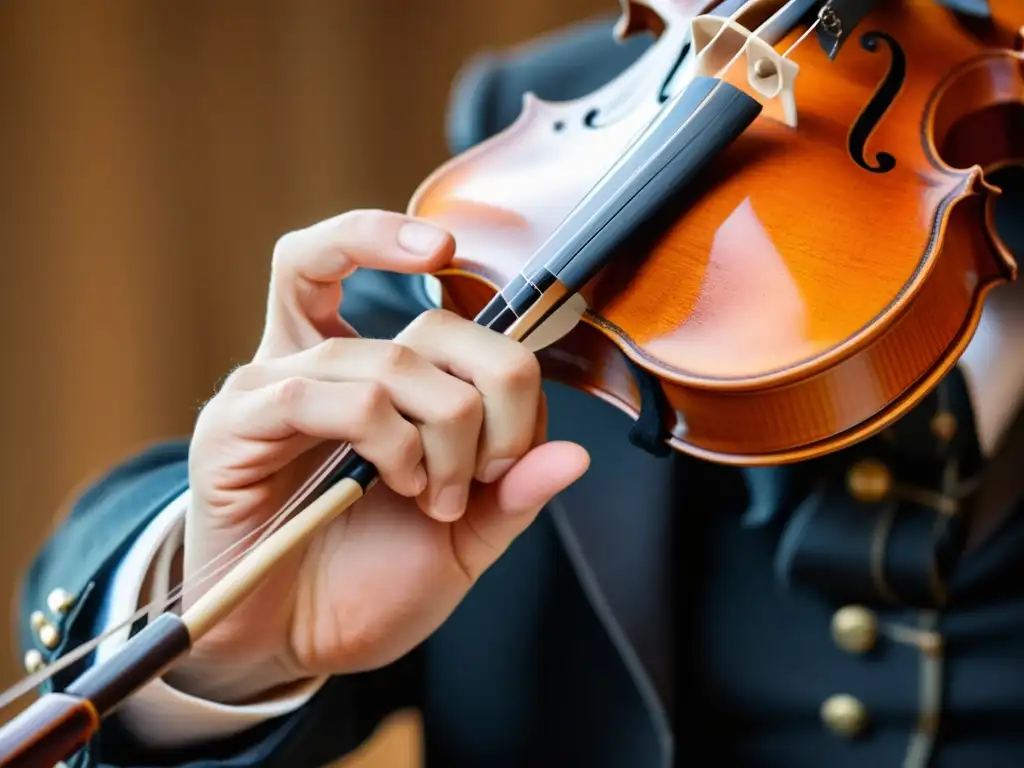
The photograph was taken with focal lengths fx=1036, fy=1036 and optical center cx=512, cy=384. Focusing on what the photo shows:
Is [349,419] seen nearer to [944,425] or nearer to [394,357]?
[394,357]

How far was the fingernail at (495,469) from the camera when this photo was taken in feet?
1.25

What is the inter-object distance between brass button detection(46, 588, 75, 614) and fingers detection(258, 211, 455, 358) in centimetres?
13

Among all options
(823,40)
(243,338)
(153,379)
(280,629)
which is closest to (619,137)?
(823,40)

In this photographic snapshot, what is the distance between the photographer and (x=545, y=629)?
2.09 feet

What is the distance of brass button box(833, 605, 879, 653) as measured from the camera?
590mm

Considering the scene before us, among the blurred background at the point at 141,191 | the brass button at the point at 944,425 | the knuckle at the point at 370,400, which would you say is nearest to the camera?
the knuckle at the point at 370,400

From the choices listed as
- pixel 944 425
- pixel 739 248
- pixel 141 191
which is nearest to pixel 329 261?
pixel 739 248

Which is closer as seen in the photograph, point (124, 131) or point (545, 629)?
point (545, 629)

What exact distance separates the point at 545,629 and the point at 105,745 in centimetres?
28

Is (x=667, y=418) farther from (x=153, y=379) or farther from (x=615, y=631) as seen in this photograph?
(x=153, y=379)

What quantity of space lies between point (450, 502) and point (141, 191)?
2.06 feet

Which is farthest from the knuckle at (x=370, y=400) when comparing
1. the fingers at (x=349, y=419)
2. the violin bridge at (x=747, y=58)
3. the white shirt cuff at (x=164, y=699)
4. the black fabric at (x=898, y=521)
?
the black fabric at (x=898, y=521)

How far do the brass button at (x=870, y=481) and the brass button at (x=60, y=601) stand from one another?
1.35 ft

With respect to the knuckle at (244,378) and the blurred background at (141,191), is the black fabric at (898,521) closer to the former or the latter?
the knuckle at (244,378)
